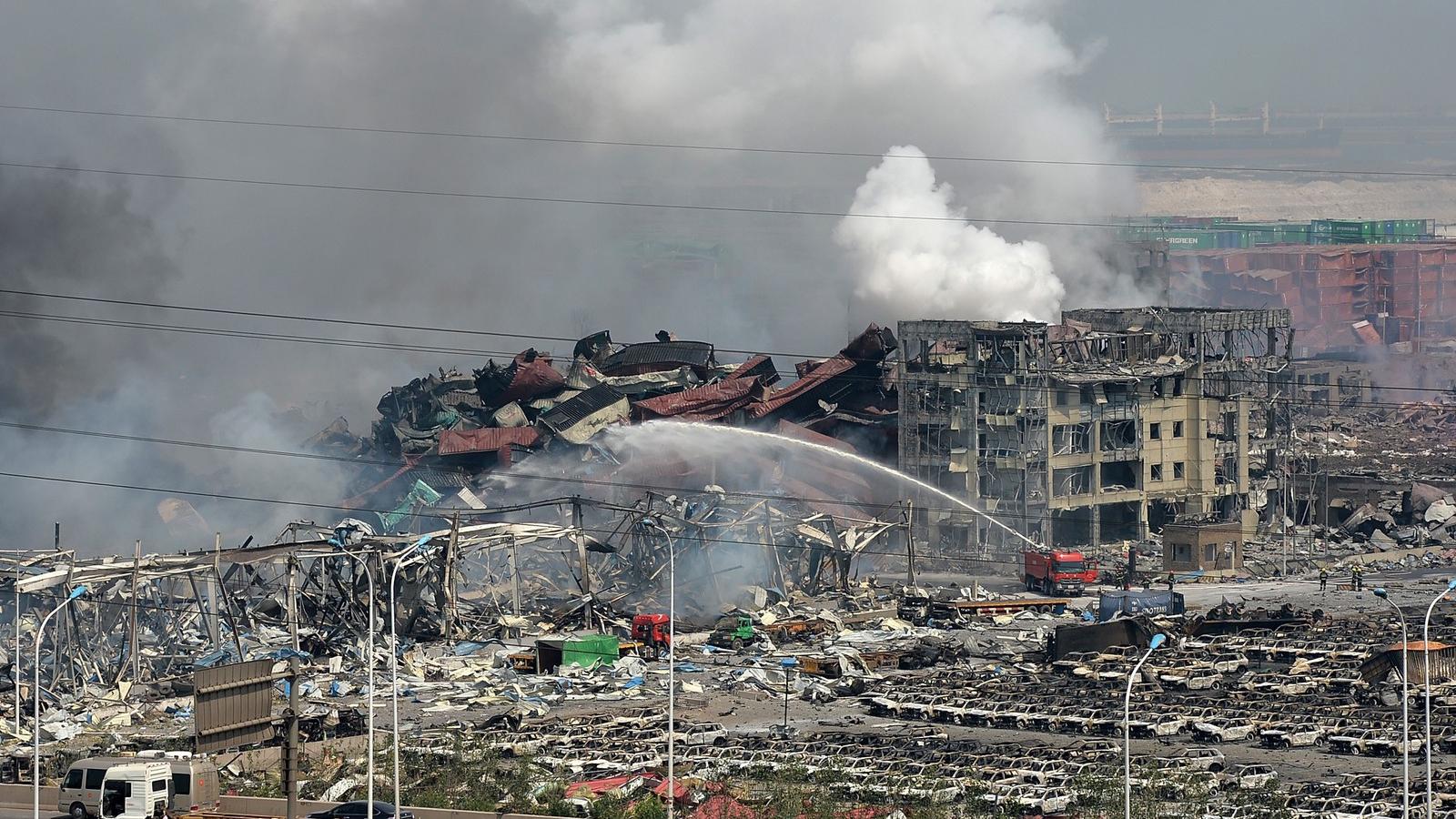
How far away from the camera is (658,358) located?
78.3 meters

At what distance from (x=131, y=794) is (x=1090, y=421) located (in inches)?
1733

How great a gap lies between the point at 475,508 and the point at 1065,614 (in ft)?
61.2

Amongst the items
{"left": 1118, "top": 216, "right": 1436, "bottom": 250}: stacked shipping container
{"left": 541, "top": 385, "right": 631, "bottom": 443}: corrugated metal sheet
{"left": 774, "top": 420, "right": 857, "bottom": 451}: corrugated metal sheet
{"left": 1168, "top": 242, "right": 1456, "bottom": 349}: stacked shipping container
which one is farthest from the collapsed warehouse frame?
{"left": 1118, "top": 216, "right": 1436, "bottom": 250}: stacked shipping container

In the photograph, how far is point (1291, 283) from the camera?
145125mm

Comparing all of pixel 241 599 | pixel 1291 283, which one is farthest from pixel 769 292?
pixel 241 599

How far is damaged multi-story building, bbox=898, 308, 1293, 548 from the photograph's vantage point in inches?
2643

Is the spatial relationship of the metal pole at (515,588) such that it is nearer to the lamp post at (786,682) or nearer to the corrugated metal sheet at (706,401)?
the lamp post at (786,682)

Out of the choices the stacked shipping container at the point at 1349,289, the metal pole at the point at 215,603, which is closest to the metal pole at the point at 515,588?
the metal pole at the point at 215,603

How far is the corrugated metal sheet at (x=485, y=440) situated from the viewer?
68.7m

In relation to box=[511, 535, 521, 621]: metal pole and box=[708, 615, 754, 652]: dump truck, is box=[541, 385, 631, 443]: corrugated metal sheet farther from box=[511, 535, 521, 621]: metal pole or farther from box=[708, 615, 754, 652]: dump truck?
box=[708, 615, 754, 652]: dump truck

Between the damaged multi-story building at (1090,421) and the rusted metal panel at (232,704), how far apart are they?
43339 mm

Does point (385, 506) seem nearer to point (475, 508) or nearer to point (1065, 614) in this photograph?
point (475, 508)

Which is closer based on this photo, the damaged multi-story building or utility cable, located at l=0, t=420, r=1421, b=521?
utility cable, located at l=0, t=420, r=1421, b=521

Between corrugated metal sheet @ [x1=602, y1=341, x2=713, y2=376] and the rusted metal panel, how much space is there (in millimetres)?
52046
